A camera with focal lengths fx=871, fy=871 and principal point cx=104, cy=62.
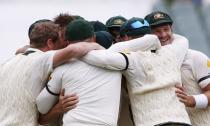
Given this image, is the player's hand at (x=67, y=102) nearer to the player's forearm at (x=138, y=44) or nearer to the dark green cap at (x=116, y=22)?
the player's forearm at (x=138, y=44)

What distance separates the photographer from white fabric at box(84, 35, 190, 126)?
655 centimetres

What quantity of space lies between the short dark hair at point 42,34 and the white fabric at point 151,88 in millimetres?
478

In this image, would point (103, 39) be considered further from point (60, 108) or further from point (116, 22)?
point (116, 22)

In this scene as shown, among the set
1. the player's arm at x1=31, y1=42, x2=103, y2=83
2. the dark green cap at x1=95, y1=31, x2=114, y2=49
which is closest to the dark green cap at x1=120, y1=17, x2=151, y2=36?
the dark green cap at x1=95, y1=31, x2=114, y2=49

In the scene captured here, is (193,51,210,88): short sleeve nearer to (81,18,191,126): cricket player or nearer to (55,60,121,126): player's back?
(81,18,191,126): cricket player

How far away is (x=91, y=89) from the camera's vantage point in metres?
6.47

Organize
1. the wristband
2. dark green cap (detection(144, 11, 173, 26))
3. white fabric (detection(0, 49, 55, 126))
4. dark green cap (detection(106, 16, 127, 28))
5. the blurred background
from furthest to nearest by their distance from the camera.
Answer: the blurred background → dark green cap (detection(106, 16, 127, 28)) → dark green cap (detection(144, 11, 173, 26)) → the wristband → white fabric (detection(0, 49, 55, 126))

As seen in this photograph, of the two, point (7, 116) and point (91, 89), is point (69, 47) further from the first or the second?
A: point (7, 116)

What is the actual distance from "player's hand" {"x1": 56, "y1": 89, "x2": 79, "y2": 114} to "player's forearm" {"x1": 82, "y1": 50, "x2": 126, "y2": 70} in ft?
0.97

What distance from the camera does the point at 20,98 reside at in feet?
22.3

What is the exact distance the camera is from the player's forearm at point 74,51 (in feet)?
21.3

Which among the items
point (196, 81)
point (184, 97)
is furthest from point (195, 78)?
point (184, 97)

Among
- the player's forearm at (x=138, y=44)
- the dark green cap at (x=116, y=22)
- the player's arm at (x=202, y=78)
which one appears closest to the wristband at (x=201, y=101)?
the player's arm at (x=202, y=78)

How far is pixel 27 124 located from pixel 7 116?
0.58 ft
